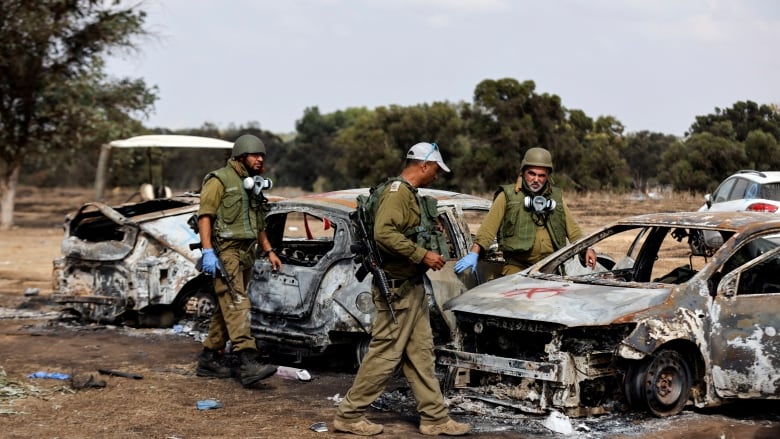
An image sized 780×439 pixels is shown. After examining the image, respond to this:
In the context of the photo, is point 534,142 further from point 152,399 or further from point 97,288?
point 152,399

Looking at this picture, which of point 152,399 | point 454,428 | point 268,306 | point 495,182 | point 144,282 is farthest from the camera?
point 495,182

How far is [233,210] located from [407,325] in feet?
7.68

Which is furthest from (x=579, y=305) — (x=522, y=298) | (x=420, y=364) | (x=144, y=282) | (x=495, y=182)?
(x=495, y=182)

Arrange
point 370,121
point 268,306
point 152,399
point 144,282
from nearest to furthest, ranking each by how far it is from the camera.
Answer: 1. point 152,399
2. point 268,306
3. point 144,282
4. point 370,121

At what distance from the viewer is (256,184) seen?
828 centimetres

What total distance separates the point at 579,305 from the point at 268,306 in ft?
9.70

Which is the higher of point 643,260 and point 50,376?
point 643,260

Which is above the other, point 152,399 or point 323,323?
point 323,323

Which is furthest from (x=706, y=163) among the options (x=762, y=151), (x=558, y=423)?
(x=558, y=423)

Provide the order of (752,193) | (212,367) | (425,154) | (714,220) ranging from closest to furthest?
(425,154) < (714,220) < (212,367) < (752,193)

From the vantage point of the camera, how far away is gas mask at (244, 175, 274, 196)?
8250 millimetres

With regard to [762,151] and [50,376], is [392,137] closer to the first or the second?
[762,151]

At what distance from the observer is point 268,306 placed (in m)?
8.62

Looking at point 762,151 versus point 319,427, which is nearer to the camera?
point 319,427
